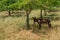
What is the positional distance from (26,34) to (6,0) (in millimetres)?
14895

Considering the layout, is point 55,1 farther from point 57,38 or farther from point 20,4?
point 57,38

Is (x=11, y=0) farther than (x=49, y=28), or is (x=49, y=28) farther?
(x=11, y=0)

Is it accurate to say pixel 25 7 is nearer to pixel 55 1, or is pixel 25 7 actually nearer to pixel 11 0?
pixel 55 1

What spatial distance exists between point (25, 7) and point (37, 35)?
3996 millimetres

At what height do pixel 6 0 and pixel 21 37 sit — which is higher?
pixel 6 0

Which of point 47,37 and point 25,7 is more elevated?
point 25,7

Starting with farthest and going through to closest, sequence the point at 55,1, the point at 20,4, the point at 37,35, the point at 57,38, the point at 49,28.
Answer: the point at 55,1 → the point at 49,28 → the point at 20,4 → the point at 37,35 → the point at 57,38

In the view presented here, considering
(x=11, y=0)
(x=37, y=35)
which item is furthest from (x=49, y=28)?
(x=11, y=0)

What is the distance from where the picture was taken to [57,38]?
18.2 m

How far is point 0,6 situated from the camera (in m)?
34.3

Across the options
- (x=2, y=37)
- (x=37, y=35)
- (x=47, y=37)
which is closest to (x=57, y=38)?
(x=47, y=37)

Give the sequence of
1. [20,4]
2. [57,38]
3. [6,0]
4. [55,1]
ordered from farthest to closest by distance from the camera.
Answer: [6,0]
[55,1]
[20,4]
[57,38]

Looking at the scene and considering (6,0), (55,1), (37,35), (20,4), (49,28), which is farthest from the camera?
(6,0)

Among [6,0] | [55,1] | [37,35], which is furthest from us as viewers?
[6,0]
